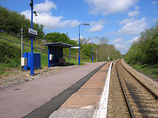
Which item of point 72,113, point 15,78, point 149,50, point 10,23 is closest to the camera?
point 72,113

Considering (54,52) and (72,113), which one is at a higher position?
(54,52)

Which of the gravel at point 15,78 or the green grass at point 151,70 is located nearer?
the gravel at point 15,78

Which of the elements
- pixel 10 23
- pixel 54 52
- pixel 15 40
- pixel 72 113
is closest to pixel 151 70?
pixel 54 52

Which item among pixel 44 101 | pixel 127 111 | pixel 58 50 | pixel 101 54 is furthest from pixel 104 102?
pixel 101 54

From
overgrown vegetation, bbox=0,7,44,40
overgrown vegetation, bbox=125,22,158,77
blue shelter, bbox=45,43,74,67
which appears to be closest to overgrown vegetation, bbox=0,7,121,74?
overgrown vegetation, bbox=0,7,44,40

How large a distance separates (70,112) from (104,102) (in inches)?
51.2

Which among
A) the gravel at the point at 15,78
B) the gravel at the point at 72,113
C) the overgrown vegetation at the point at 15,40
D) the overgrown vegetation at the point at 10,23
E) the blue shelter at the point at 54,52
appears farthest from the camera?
the overgrown vegetation at the point at 10,23

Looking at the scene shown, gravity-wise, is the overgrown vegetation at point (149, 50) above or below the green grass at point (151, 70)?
above

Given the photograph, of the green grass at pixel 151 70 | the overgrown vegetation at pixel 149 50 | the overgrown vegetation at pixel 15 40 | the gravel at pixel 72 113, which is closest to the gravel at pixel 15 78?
the overgrown vegetation at pixel 15 40

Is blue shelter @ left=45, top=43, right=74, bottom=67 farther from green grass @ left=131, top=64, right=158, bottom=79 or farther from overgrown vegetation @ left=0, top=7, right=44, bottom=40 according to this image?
overgrown vegetation @ left=0, top=7, right=44, bottom=40

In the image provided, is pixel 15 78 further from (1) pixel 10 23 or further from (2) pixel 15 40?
(1) pixel 10 23

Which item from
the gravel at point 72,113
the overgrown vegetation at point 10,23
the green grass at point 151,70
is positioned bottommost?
the gravel at point 72,113

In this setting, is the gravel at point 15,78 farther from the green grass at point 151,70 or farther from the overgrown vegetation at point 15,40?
the green grass at point 151,70

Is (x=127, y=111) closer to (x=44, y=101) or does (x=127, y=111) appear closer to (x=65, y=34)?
(x=44, y=101)
